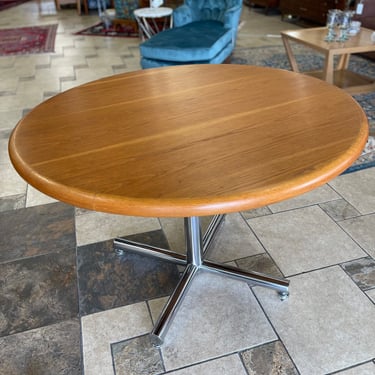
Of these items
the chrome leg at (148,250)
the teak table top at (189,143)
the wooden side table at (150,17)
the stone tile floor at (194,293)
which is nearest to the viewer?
the teak table top at (189,143)

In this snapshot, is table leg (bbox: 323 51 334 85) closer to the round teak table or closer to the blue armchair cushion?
the blue armchair cushion

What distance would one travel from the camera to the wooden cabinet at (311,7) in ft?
14.8

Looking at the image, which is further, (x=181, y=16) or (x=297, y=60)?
(x=297, y=60)

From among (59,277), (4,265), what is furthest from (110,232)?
(4,265)

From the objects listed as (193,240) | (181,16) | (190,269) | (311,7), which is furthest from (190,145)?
(311,7)

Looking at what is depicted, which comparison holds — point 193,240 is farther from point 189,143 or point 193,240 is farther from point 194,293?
point 189,143

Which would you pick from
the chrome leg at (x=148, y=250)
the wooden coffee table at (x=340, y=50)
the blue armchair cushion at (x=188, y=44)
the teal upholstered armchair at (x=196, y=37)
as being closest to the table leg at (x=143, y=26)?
the teal upholstered armchair at (x=196, y=37)

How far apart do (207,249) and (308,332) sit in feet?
1.52

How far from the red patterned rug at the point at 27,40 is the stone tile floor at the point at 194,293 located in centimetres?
322

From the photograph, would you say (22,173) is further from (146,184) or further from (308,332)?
(308,332)

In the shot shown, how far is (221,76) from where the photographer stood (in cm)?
133

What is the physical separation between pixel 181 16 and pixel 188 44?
841 mm

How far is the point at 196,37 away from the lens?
302 cm

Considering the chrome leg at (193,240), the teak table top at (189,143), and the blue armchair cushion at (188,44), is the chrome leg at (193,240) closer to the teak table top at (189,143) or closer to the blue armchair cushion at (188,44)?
the teak table top at (189,143)
